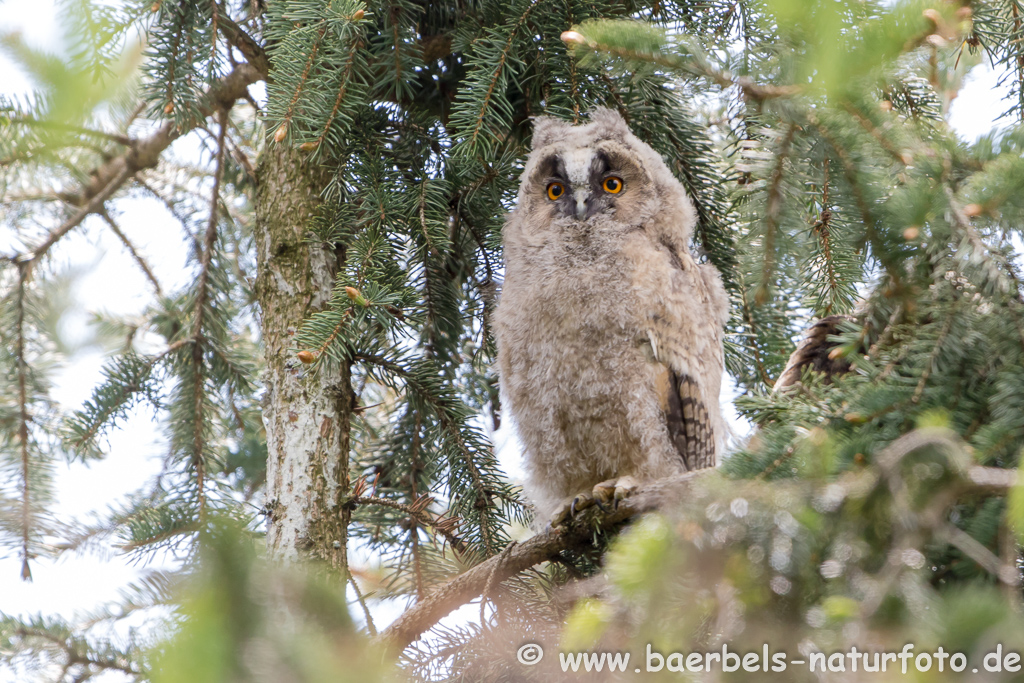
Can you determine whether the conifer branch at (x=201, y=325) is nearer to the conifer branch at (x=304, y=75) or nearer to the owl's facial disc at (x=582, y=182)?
the conifer branch at (x=304, y=75)

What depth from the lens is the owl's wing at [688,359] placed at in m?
2.18

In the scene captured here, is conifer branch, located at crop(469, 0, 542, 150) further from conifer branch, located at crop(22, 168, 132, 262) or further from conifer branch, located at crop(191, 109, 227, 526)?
conifer branch, located at crop(22, 168, 132, 262)

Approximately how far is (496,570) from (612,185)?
3.94ft

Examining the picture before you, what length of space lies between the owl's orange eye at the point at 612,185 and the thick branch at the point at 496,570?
0.97 meters

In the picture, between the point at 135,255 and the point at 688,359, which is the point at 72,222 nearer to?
the point at 135,255

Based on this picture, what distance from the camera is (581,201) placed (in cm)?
237

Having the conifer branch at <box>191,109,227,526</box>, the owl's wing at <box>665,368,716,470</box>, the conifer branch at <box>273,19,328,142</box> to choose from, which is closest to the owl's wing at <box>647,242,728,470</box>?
the owl's wing at <box>665,368,716,470</box>

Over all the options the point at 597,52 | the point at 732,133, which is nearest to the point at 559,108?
the point at 732,133

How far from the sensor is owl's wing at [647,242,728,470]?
2.18 m

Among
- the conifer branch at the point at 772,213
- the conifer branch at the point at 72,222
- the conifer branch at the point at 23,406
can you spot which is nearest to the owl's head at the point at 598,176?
the conifer branch at the point at 772,213

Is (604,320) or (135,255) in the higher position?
(135,255)

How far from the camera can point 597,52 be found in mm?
1492

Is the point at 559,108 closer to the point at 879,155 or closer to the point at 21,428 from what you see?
the point at 879,155

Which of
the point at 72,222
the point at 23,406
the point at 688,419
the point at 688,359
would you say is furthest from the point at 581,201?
the point at 23,406
